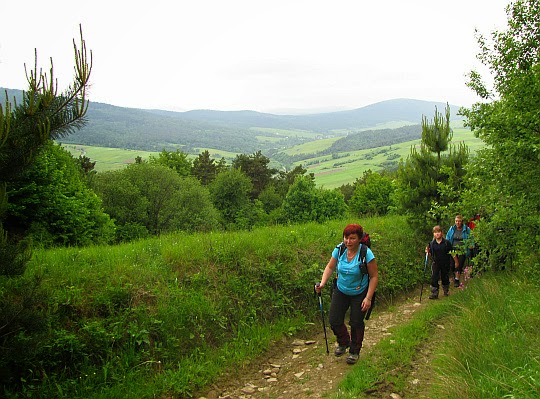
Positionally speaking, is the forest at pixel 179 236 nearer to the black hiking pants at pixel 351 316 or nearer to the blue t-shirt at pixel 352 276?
the black hiking pants at pixel 351 316

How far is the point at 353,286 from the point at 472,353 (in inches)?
69.6

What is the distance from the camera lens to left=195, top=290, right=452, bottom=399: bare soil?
5.17 m

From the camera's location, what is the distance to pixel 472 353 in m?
4.80

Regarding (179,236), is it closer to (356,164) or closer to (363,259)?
(363,259)

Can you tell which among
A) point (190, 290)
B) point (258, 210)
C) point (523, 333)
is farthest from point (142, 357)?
point (258, 210)

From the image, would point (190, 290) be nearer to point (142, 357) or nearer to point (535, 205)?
point (142, 357)

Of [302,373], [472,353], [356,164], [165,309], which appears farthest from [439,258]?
[356,164]

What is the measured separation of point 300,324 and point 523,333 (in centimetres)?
392

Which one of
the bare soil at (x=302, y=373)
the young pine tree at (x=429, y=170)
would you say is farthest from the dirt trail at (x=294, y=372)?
the young pine tree at (x=429, y=170)

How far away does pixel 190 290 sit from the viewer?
706 cm

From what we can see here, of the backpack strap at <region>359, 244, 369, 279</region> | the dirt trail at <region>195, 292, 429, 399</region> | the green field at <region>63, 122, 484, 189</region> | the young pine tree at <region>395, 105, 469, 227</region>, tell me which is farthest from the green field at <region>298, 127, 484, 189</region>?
the backpack strap at <region>359, 244, 369, 279</region>

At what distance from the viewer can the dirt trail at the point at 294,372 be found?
212 inches

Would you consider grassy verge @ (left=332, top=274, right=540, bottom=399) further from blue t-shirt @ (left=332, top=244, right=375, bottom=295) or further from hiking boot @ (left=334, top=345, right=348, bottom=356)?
blue t-shirt @ (left=332, top=244, right=375, bottom=295)

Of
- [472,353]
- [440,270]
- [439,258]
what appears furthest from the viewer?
[440,270]
